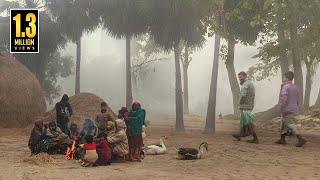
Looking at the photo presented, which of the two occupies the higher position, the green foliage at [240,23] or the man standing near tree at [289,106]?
the green foliage at [240,23]

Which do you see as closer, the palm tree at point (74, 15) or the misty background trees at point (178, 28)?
the misty background trees at point (178, 28)

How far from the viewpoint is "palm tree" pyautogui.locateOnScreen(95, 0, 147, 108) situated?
2016cm

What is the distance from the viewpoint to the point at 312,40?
22.7 metres

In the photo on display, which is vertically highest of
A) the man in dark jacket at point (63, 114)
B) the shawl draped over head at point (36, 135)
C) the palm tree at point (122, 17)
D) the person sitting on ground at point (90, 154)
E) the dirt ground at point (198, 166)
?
the palm tree at point (122, 17)

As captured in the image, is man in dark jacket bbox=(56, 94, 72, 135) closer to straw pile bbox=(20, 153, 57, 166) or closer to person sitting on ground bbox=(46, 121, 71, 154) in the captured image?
person sitting on ground bbox=(46, 121, 71, 154)

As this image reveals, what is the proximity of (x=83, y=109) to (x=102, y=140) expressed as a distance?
786cm

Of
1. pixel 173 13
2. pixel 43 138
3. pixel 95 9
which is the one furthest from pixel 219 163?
pixel 95 9

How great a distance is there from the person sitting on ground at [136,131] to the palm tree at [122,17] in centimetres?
1040

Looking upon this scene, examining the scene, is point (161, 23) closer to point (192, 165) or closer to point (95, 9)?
point (95, 9)

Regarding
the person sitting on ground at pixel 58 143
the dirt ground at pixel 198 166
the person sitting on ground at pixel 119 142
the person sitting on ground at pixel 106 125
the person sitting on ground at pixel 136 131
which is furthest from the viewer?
the person sitting on ground at pixel 58 143

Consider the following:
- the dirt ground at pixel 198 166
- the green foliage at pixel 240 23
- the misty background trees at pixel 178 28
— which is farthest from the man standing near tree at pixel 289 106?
the green foliage at pixel 240 23

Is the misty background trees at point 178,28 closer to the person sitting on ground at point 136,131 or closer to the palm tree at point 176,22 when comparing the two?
the palm tree at point 176,22

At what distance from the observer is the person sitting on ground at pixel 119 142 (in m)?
9.48

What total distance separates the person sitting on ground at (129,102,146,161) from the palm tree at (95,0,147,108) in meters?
10.4
